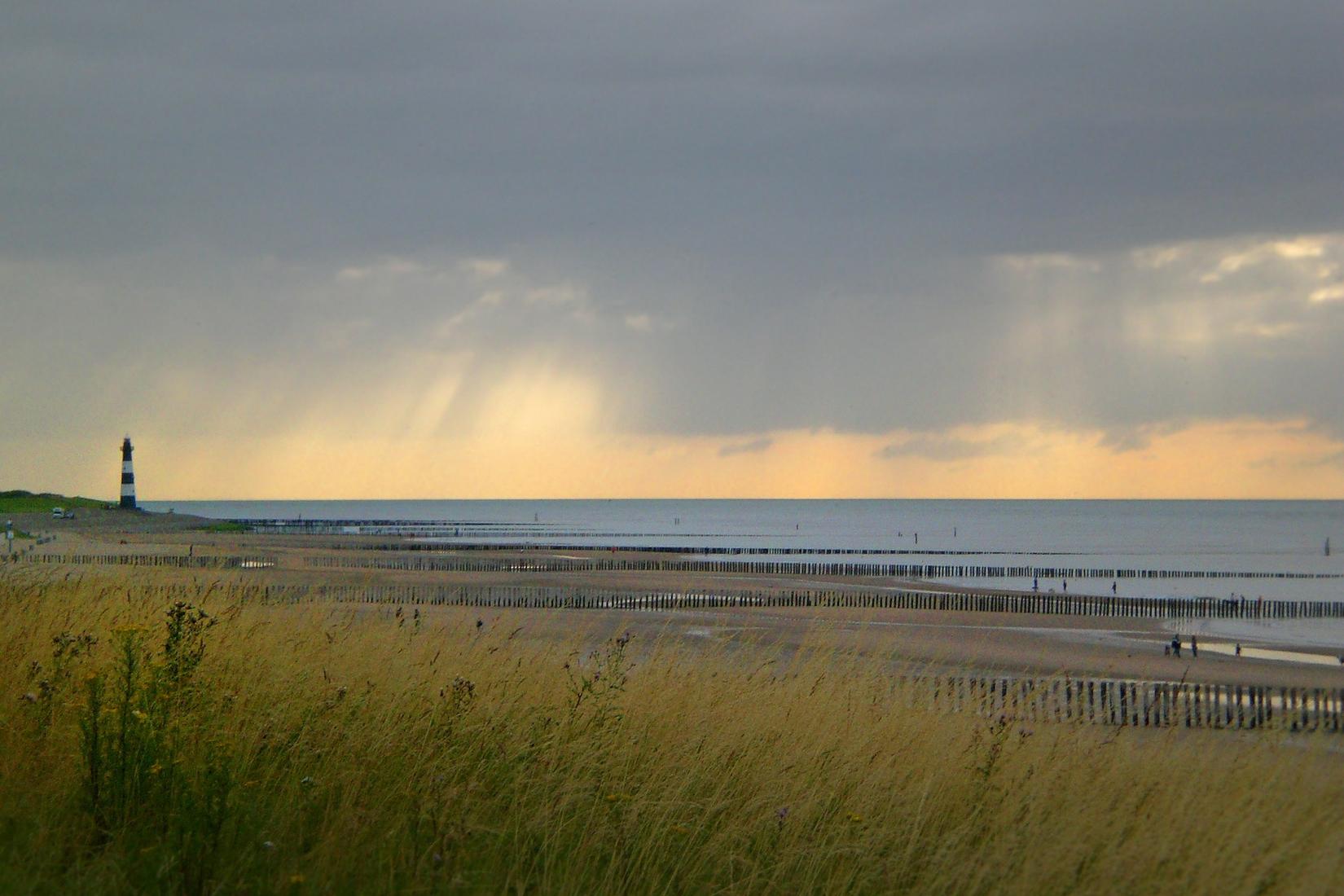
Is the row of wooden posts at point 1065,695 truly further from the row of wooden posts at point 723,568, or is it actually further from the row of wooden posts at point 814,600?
the row of wooden posts at point 723,568

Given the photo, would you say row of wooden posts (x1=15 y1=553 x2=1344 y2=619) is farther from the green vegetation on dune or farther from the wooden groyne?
the green vegetation on dune

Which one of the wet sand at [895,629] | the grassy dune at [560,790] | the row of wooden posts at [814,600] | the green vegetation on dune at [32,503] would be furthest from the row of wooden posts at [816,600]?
the green vegetation on dune at [32,503]

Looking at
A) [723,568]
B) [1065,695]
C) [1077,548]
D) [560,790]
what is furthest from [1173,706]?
[1077,548]

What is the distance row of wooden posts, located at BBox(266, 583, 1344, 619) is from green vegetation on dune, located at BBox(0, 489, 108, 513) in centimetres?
7931

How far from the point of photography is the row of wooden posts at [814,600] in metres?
39.8

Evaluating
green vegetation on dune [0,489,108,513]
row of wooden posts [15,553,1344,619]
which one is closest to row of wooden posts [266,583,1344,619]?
row of wooden posts [15,553,1344,619]

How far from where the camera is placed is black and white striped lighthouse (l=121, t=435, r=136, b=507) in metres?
119

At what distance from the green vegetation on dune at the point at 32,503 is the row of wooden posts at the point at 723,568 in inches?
2290

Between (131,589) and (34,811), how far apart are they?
7.90m

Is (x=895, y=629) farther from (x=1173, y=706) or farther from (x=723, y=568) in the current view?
(x=723, y=568)

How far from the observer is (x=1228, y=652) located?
31.7 m

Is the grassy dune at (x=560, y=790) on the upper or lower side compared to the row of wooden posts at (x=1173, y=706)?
upper

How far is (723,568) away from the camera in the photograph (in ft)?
211

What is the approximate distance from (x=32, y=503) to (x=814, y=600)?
10436cm
